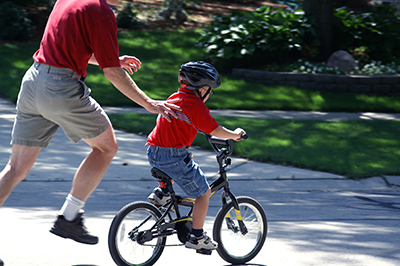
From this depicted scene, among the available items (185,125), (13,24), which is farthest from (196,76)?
(13,24)

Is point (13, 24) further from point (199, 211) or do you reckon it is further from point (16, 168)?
point (199, 211)

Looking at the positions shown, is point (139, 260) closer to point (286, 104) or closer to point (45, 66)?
point (45, 66)

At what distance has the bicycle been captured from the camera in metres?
3.63

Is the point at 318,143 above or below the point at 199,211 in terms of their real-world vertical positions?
below

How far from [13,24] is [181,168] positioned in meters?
14.0

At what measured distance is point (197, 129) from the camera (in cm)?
379

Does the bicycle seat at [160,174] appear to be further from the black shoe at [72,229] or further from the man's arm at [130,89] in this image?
the black shoe at [72,229]

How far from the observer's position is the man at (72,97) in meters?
3.25

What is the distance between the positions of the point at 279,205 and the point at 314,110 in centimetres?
647

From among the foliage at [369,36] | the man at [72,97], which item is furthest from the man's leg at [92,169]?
the foliage at [369,36]

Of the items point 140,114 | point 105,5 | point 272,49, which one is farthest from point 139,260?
point 272,49

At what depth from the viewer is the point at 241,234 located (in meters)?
4.10

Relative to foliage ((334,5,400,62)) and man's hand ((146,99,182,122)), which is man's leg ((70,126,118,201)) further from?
foliage ((334,5,400,62))

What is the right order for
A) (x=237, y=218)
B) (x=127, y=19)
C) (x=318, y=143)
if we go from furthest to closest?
(x=127, y=19) < (x=318, y=143) < (x=237, y=218)
